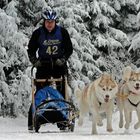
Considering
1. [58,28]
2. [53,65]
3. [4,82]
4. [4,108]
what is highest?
[58,28]

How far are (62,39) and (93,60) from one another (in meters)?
7.41

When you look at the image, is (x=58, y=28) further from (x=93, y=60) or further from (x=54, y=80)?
(x=93, y=60)

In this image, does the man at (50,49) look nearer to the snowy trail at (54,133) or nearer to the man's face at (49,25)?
the man's face at (49,25)

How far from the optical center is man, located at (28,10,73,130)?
313 inches

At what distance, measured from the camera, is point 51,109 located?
24.9ft

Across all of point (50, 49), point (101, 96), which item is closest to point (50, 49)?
point (50, 49)

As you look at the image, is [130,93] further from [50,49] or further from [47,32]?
[47,32]

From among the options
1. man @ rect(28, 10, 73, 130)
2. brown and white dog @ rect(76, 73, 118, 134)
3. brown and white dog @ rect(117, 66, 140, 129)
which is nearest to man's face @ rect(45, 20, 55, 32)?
man @ rect(28, 10, 73, 130)

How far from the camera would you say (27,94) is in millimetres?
13578

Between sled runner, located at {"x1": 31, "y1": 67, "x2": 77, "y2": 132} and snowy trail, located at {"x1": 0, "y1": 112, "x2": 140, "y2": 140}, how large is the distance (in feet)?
0.64

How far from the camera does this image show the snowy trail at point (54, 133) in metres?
5.84

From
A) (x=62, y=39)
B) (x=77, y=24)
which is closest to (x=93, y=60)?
(x=77, y=24)

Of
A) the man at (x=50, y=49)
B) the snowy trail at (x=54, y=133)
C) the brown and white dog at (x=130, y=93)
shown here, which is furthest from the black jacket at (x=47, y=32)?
the snowy trail at (x=54, y=133)

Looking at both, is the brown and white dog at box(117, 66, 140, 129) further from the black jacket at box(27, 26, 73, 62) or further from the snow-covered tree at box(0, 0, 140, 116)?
the snow-covered tree at box(0, 0, 140, 116)
